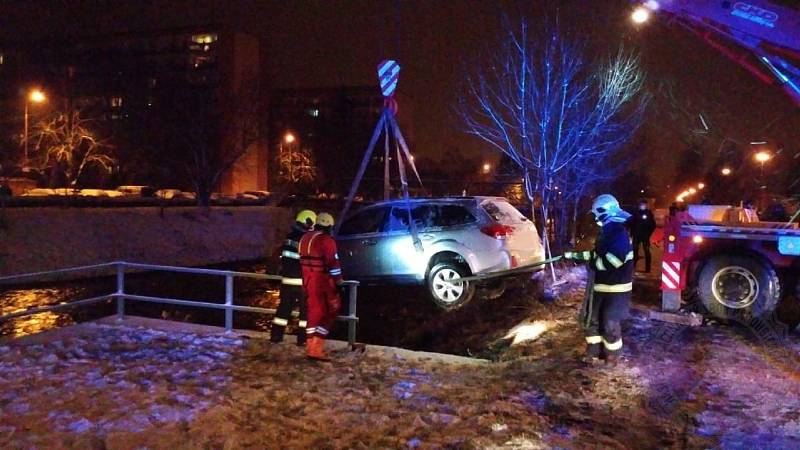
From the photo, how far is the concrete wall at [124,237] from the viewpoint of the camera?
1950cm

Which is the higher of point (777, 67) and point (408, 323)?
point (777, 67)

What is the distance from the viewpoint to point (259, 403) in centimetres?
534

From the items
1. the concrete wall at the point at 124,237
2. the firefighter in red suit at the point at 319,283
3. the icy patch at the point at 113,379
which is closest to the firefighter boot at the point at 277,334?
the icy patch at the point at 113,379

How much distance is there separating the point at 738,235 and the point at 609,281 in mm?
3047

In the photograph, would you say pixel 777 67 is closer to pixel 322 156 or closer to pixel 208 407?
pixel 208 407

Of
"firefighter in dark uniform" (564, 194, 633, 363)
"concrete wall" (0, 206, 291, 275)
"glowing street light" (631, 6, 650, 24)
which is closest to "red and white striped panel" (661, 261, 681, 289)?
"firefighter in dark uniform" (564, 194, 633, 363)

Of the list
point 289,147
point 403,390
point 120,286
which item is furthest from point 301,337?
point 289,147

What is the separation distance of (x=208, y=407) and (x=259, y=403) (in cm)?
41

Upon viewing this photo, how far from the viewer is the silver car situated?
9320mm

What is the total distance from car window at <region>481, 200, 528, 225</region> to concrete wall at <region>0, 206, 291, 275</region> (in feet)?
49.5

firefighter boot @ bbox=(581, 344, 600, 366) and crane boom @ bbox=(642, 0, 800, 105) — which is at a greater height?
crane boom @ bbox=(642, 0, 800, 105)

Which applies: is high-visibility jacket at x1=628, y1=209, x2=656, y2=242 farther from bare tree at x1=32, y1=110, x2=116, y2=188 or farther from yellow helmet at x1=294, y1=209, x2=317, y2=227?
bare tree at x1=32, y1=110, x2=116, y2=188

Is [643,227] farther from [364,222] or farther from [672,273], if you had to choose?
[364,222]

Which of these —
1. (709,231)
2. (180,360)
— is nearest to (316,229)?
(180,360)
